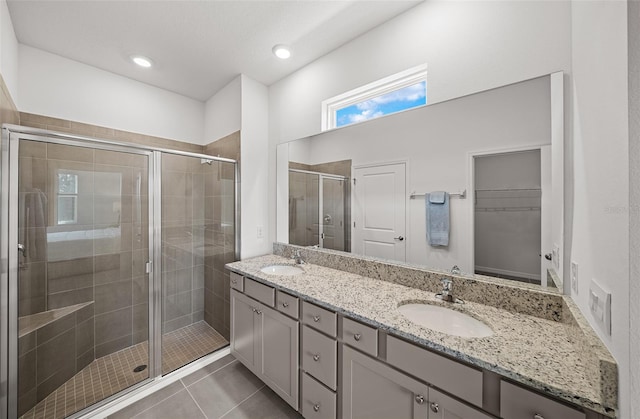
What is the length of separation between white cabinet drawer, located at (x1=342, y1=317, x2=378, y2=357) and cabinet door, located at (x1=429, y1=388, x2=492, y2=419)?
0.26m

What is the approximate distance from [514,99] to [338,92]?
1.18 m

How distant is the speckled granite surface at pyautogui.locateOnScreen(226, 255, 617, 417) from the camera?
2.19 feet

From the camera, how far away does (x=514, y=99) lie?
1.21 metres

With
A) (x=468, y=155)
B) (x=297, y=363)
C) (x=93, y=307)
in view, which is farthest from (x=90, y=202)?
(x=468, y=155)

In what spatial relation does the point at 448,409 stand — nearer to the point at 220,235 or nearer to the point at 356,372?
the point at 356,372

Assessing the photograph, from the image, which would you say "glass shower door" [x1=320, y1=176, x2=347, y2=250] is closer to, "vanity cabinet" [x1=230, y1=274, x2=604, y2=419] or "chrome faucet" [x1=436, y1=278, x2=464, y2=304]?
"vanity cabinet" [x1=230, y1=274, x2=604, y2=419]

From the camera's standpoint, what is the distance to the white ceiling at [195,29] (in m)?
1.52

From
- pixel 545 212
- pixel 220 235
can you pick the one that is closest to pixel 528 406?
pixel 545 212

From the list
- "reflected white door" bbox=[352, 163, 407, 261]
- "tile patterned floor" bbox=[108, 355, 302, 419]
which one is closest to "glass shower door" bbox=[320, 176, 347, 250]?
"reflected white door" bbox=[352, 163, 407, 261]

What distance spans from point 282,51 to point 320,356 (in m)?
2.25

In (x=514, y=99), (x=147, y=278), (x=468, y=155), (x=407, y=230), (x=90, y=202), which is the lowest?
(x=147, y=278)

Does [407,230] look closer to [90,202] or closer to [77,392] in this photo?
[90,202]

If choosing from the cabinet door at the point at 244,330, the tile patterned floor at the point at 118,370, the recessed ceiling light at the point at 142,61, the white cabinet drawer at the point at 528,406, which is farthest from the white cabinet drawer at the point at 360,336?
the recessed ceiling light at the point at 142,61

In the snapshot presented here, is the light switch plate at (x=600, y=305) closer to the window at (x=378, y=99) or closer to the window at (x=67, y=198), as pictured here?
the window at (x=378, y=99)
